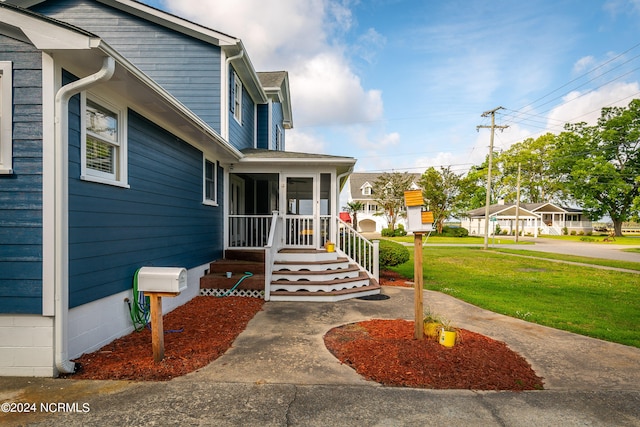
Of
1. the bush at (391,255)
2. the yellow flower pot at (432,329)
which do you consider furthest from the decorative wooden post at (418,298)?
the bush at (391,255)

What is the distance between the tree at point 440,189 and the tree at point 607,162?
16.3 meters

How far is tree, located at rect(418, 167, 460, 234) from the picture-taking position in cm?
3316

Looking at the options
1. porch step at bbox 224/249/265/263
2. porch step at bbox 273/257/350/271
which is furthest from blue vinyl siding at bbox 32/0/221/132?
porch step at bbox 273/257/350/271

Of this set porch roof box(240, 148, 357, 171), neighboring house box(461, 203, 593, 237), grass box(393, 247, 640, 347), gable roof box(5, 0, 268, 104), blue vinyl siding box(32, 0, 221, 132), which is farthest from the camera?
neighboring house box(461, 203, 593, 237)

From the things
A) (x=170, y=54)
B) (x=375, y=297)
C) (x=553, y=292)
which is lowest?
(x=553, y=292)

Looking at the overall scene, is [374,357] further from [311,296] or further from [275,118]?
[275,118]

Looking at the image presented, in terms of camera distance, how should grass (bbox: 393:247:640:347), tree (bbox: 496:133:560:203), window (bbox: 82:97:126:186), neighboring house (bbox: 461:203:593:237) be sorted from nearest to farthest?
window (bbox: 82:97:126:186) → grass (bbox: 393:247:640:347) → neighboring house (bbox: 461:203:593:237) → tree (bbox: 496:133:560:203)

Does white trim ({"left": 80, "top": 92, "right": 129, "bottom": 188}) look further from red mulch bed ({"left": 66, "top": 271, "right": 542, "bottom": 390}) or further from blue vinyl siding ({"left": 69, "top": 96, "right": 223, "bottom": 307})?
red mulch bed ({"left": 66, "top": 271, "right": 542, "bottom": 390})

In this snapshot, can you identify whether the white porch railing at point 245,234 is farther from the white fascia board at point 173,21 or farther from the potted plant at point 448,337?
the potted plant at point 448,337

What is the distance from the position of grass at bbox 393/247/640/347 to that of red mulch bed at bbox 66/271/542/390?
2.26 metres

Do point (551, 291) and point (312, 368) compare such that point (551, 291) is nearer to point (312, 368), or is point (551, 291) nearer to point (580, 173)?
point (312, 368)

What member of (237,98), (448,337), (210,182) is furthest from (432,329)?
(237,98)

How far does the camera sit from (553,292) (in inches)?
331

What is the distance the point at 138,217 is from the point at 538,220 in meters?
47.3
